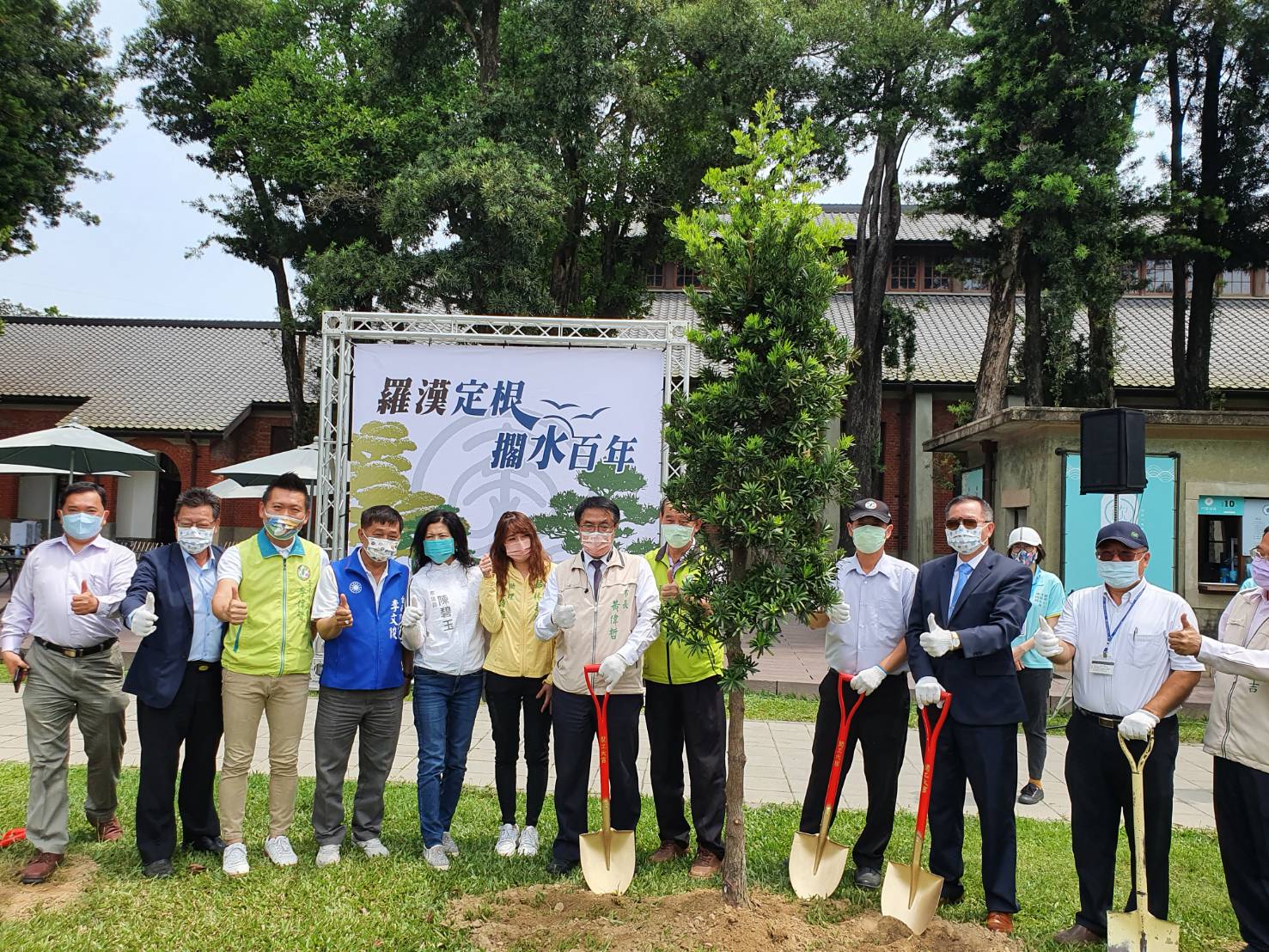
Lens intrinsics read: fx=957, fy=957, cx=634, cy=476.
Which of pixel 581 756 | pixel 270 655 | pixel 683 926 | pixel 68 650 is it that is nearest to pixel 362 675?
pixel 270 655

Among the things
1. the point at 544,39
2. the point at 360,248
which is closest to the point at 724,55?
the point at 544,39

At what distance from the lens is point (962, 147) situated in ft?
53.5

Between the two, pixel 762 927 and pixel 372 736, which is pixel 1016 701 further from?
pixel 372 736

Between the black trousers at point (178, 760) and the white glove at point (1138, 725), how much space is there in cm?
418

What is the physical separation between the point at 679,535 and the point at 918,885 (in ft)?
6.60

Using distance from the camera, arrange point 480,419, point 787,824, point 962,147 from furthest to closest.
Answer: point 962,147 → point 480,419 → point 787,824

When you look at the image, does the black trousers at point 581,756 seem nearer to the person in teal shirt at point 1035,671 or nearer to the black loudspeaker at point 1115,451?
the person in teal shirt at point 1035,671

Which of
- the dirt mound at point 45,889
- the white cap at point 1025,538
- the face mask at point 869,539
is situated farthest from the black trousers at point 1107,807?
the dirt mound at point 45,889

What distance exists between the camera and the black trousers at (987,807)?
4383mm

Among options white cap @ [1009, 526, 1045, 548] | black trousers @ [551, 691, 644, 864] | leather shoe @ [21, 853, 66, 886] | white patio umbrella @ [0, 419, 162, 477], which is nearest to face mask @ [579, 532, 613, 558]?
black trousers @ [551, 691, 644, 864]

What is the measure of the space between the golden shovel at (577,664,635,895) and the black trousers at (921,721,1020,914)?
1.45m

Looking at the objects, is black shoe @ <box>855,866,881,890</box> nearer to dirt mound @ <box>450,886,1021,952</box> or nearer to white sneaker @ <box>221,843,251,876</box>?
dirt mound @ <box>450,886,1021,952</box>

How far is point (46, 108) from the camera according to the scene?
58.3ft

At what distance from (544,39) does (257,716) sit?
14782 millimetres
